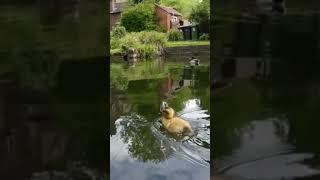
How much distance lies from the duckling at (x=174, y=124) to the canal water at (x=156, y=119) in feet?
0.44

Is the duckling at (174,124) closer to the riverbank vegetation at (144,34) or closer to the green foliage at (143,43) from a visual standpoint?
the riverbank vegetation at (144,34)

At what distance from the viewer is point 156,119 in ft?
28.9

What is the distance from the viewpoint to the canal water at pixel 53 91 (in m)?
2.14

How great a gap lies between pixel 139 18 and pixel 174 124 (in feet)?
25.3

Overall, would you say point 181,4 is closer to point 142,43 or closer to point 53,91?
point 142,43

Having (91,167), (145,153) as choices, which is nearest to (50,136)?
(91,167)

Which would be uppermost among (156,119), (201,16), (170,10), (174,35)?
(170,10)

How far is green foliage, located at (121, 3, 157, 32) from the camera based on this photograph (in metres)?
15.0

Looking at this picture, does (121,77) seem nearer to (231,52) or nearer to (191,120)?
(191,120)

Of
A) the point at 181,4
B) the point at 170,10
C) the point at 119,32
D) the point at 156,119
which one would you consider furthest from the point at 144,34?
the point at 156,119

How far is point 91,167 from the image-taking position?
2252mm

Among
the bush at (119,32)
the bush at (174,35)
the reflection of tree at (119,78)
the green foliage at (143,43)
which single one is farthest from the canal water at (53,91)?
the bush at (174,35)

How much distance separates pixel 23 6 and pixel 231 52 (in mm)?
1072

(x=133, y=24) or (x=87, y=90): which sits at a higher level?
(x=133, y=24)
